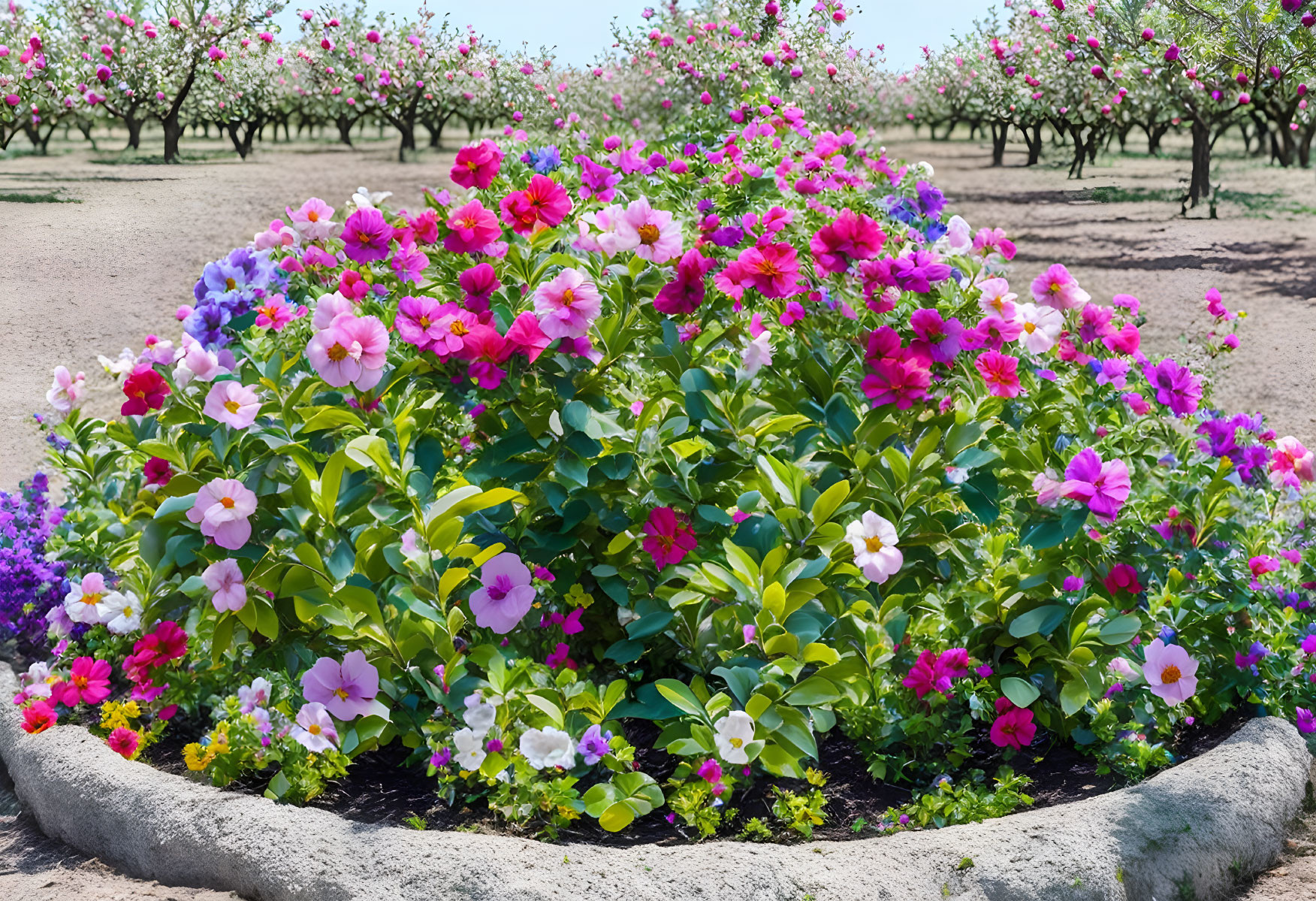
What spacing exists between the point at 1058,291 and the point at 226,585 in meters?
2.22

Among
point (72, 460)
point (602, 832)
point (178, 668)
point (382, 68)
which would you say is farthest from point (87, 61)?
point (602, 832)

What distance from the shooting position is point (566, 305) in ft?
7.86

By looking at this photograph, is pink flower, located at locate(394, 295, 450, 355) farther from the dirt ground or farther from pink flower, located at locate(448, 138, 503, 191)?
the dirt ground

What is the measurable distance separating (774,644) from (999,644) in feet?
2.09

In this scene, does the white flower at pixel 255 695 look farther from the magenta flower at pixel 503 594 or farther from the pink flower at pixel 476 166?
the pink flower at pixel 476 166

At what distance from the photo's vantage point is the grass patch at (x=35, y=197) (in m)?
12.8

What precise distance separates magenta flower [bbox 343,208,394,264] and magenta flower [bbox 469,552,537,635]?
3.21 ft

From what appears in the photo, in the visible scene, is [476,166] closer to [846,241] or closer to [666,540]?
[846,241]

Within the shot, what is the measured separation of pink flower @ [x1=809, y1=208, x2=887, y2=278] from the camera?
263 centimetres

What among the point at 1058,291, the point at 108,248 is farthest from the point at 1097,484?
the point at 108,248

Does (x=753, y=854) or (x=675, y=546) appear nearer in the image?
(x=753, y=854)

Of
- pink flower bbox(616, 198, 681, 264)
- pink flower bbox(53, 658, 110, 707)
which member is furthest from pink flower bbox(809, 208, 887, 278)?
pink flower bbox(53, 658, 110, 707)

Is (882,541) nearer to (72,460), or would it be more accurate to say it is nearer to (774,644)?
(774,644)

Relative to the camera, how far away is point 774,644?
2326 millimetres
